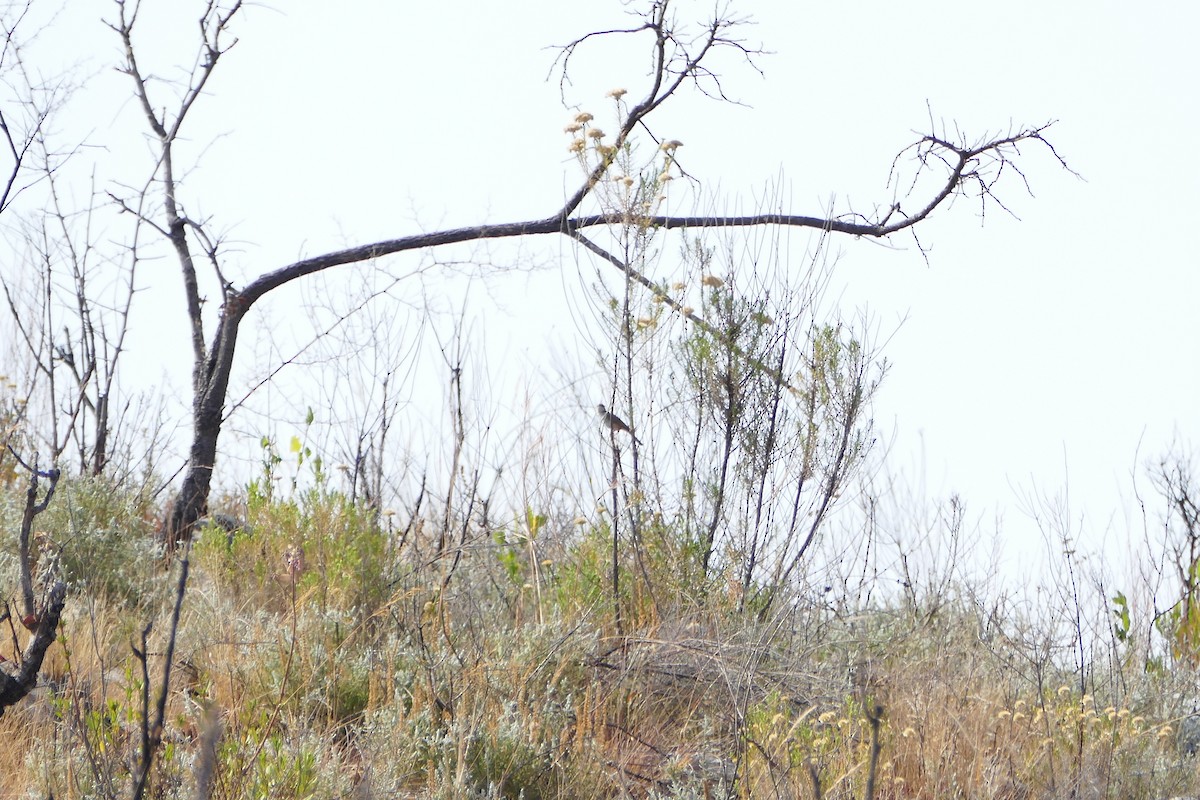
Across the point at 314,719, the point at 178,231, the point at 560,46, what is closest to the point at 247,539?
the point at 314,719

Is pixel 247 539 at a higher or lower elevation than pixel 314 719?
higher

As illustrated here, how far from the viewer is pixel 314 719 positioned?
13.8 feet

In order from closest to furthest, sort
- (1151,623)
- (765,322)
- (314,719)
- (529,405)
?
1. (314,719)
2. (765,322)
3. (529,405)
4. (1151,623)

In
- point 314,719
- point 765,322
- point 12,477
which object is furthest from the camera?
point 12,477

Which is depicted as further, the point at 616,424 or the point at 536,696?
the point at 616,424

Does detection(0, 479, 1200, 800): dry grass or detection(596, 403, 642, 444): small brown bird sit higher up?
detection(596, 403, 642, 444): small brown bird

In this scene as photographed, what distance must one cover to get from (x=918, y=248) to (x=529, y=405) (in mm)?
2732

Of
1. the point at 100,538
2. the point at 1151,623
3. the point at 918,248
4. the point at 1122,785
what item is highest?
the point at 918,248

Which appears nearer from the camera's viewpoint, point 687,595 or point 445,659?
point 445,659

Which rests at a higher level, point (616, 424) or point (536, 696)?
point (616, 424)

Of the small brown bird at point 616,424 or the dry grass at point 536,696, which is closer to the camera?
the dry grass at point 536,696

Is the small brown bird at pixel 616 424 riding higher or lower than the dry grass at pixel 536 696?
higher

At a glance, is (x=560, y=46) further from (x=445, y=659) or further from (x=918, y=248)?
(x=445, y=659)

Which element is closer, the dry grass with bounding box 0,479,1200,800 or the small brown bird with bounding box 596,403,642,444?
the dry grass with bounding box 0,479,1200,800
